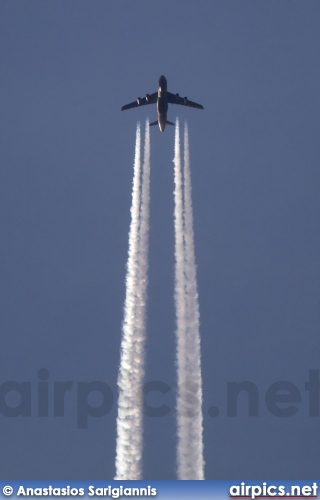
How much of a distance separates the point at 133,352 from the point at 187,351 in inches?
151

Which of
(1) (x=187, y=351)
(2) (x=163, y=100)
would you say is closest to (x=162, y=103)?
(2) (x=163, y=100)

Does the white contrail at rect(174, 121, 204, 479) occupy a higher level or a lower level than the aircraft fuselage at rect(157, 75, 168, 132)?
lower

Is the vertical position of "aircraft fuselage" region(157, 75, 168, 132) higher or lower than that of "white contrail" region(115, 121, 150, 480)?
higher

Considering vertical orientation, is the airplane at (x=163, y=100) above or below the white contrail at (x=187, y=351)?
above

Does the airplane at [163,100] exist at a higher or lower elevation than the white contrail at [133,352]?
higher

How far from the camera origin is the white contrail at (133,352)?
485ft

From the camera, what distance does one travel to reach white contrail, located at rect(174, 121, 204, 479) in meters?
146

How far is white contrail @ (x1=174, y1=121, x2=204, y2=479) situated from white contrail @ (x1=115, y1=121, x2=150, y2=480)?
8.57 ft

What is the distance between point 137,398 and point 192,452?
6787mm

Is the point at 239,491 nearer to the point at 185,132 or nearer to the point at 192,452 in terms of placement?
the point at 192,452

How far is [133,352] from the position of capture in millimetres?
153125

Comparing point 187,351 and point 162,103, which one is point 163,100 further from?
point 187,351

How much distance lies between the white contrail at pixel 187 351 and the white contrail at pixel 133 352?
8.57 ft

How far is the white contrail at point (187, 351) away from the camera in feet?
479
